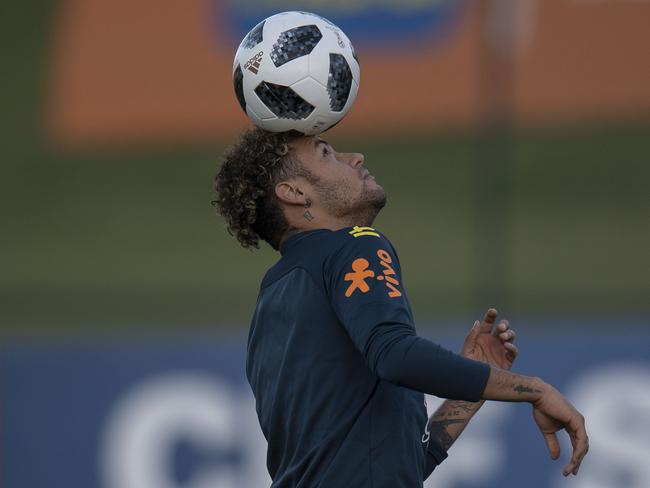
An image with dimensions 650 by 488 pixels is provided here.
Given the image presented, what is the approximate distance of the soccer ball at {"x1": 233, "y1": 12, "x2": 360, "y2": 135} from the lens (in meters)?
3.64

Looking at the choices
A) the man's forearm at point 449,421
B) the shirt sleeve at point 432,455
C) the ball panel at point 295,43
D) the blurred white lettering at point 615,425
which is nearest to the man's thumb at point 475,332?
the man's forearm at point 449,421

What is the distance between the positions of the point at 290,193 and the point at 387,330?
654mm

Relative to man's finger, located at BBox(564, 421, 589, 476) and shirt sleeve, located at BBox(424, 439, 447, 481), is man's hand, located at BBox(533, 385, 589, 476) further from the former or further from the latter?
shirt sleeve, located at BBox(424, 439, 447, 481)

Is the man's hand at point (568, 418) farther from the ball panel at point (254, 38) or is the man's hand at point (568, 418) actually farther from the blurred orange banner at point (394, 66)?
the blurred orange banner at point (394, 66)

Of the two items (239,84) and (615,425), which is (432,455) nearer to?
(239,84)

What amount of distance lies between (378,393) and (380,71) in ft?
34.1

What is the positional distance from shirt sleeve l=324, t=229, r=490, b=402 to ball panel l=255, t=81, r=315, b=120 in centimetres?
54

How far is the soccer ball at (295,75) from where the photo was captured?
364cm

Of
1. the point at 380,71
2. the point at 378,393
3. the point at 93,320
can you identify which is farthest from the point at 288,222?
the point at 380,71

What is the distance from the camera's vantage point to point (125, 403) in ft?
22.7

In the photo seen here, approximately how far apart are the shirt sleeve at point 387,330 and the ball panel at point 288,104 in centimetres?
54

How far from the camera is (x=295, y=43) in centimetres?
370

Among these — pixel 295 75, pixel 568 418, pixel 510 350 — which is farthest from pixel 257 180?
pixel 568 418

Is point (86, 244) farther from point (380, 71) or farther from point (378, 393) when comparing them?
point (378, 393)
